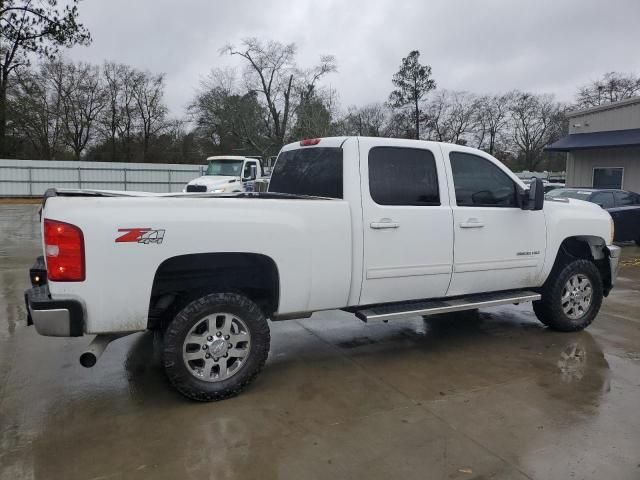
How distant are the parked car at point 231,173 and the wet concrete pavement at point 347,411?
13234mm

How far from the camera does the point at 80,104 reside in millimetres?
42750

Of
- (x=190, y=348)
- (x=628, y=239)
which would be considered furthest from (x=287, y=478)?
(x=628, y=239)

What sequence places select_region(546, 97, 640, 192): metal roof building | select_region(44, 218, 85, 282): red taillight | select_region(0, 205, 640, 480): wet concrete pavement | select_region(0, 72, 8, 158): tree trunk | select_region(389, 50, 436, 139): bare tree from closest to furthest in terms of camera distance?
1. select_region(0, 205, 640, 480): wet concrete pavement
2. select_region(44, 218, 85, 282): red taillight
3. select_region(546, 97, 640, 192): metal roof building
4. select_region(0, 72, 8, 158): tree trunk
5. select_region(389, 50, 436, 139): bare tree

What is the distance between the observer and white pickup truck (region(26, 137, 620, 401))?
3.43 metres

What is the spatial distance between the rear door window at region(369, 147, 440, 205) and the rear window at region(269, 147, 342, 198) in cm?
31

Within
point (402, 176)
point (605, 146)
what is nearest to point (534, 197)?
point (402, 176)

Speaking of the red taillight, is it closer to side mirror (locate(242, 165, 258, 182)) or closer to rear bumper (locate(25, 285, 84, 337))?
rear bumper (locate(25, 285, 84, 337))

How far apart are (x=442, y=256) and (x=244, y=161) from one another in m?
15.5

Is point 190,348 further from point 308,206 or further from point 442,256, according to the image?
point 442,256

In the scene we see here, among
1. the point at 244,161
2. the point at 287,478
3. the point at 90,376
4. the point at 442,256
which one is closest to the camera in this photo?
the point at 287,478

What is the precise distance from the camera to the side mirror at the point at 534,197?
508 cm

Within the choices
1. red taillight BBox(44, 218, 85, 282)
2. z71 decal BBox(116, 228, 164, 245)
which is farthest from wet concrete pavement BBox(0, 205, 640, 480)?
z71 decal BBox(116, 228, 164, 245)

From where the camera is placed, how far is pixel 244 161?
763 inches

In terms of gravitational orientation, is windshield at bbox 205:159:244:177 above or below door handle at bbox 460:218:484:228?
above
